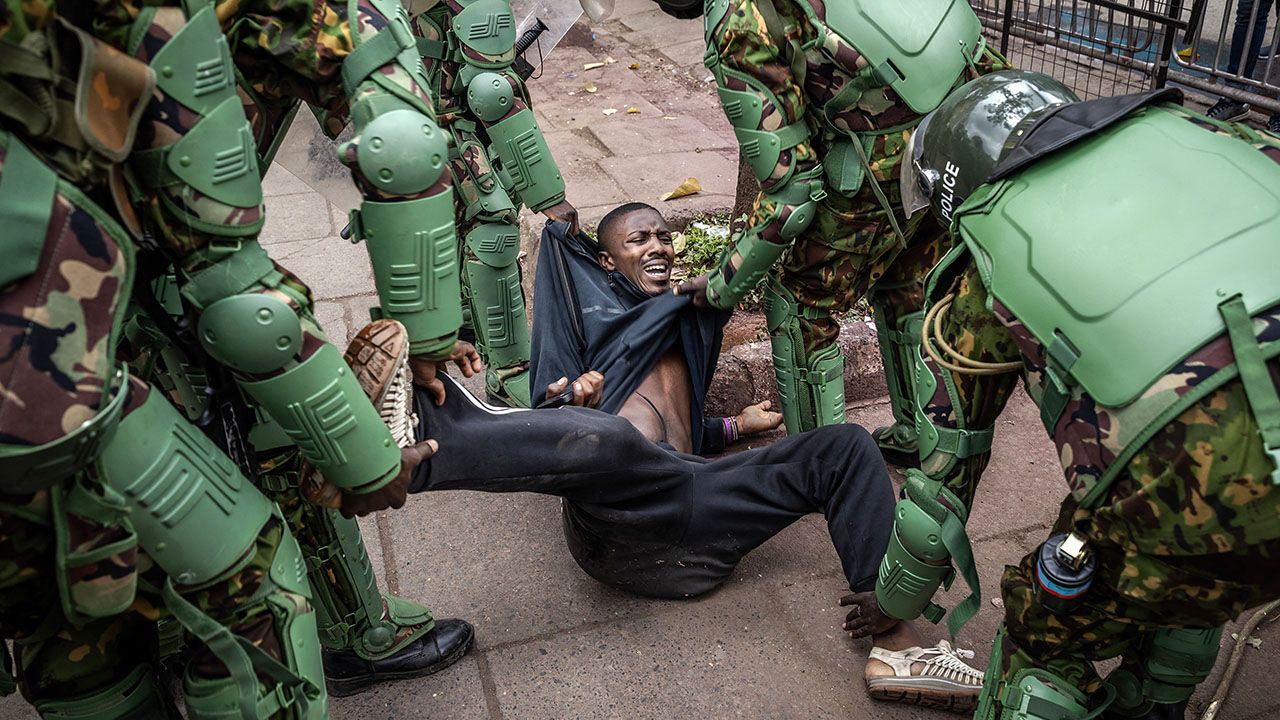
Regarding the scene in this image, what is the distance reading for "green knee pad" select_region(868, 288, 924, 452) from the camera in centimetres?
335

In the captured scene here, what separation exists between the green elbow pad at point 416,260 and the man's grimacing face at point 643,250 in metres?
1.49

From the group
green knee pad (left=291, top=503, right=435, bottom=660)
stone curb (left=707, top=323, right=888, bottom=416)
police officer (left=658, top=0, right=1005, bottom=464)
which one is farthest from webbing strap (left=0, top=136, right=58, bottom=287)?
stone curb (left=707, top=323, right=888, bottom=416)

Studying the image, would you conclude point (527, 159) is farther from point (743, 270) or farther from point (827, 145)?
point (827, 145)

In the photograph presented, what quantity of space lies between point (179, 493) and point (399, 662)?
121cm

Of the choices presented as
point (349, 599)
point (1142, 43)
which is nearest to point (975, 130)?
point (349, 599)

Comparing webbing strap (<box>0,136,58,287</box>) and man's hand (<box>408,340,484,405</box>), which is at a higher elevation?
webbing strap (<box>0,136,58,287</box>)

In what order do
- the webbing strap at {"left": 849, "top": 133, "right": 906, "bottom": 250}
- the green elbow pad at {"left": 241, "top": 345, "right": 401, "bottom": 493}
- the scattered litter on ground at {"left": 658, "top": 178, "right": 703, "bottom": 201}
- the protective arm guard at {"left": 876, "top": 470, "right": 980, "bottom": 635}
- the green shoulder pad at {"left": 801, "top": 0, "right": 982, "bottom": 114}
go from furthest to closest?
the scattered litter on ground at {"left": 658, "top": 178, "right": 703, "bottom": 201}
the webbing strap at {"left": 849, "top": 133, "right": 906, "bottom": 250}
the green shoulder pad at {"left": 801, "top": 0, "right": 982, "bottom": 114}
the protective arm guard at {"left": 876, "top": 470, "right": 980, "bottom": 635}
the green elbow pad at {"left": 241, "top": 345, "right": 401, "bottom": 493}

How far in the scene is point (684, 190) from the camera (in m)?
5.43

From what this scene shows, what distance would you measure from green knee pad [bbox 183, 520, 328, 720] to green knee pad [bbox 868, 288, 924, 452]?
213 cm

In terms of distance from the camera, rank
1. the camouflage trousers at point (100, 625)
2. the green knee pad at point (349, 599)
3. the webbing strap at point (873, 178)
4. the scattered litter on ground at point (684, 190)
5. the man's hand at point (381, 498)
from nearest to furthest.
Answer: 1. the camouflage trousers at point (100, 625)
2. the man's hand at point (381, 498)
3. the green knee pad at point (349, 599)
4. the webbing strap at point (873, 178)
5. the scattered litter on ground at point (684, 190)

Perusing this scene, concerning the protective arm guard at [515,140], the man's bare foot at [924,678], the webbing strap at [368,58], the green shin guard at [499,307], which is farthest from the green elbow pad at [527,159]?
the man's bare foot at [924,678]

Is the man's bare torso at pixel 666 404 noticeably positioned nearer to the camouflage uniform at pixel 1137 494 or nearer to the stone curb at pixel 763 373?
the stone curb at pixel 763 373

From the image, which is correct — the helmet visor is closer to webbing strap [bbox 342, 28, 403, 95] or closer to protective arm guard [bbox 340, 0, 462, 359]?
protective arm guard [bbox 340, 0, 462, 359]

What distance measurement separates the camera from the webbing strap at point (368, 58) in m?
2.00
